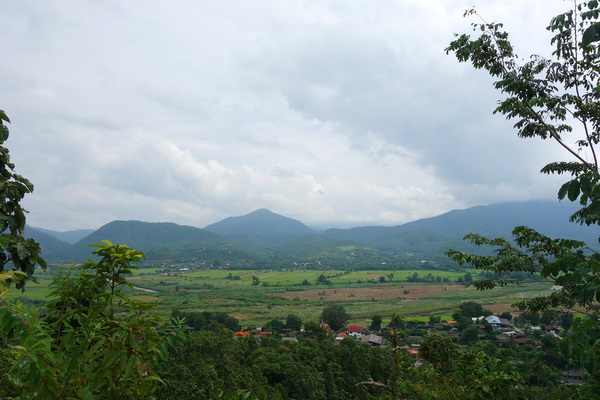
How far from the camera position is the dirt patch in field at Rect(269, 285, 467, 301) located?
74.8 meters

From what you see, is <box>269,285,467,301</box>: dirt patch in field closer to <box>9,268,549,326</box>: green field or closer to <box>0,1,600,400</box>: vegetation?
<box>9,268,549,326</box>: green field

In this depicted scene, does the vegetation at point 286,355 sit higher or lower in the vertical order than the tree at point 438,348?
higher

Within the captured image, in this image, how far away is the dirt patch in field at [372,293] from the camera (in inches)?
2945

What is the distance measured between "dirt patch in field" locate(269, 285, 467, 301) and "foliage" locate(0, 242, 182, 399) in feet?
247

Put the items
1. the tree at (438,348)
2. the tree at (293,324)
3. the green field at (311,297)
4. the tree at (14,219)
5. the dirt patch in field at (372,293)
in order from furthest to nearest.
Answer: the dirt patch in field at (372,293)
the green field at (311,297)
the tree at (293,324)
the tree at (438,348)
the tree at (14,219)

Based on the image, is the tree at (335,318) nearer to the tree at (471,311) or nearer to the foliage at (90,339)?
the tree at (471,311)

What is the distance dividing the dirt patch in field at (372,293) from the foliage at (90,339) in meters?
75.3

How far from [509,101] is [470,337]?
33.2 meters

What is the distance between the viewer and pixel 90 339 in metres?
2.01

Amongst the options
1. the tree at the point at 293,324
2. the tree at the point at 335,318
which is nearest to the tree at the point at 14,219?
the tree at the point at 293,324

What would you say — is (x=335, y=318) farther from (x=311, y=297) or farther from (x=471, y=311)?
(x=311, y=297)

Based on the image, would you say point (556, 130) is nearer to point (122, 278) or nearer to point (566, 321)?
point (122, 278)

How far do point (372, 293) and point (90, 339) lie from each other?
3250 inches

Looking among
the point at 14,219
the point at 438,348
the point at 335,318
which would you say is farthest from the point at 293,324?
the point at 14,219
